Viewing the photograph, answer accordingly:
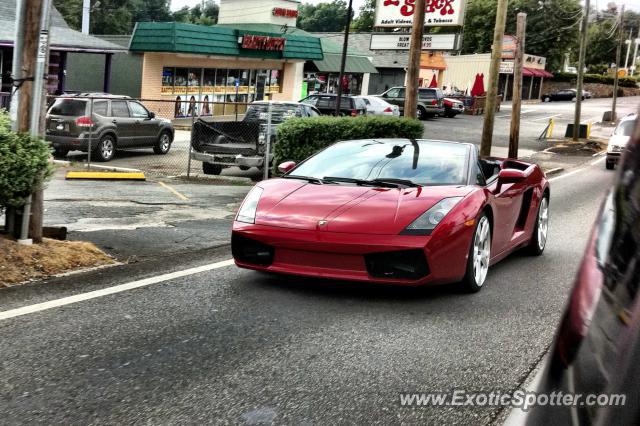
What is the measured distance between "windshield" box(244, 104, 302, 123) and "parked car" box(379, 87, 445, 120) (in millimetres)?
25399

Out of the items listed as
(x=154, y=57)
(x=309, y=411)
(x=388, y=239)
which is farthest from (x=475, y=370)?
(x=154, y=57)

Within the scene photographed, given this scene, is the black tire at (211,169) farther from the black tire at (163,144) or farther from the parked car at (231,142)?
the black tire at (163,144)

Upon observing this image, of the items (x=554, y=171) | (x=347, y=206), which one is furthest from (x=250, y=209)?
(x=554, y=171)

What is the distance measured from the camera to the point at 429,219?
6.18 meters

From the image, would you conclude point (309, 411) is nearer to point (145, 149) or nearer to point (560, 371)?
point (560, 371)

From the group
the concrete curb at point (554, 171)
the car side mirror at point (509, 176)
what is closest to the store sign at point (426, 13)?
the concrete curb at point (554, 171)

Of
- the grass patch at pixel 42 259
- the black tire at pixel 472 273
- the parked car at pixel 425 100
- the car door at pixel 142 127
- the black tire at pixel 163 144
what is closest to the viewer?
the grass patch at pixel 42 259

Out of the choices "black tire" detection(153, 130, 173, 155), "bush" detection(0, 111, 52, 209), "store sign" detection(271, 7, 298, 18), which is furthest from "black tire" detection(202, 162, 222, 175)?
"store sign" detection(271, 7, 298, 18)

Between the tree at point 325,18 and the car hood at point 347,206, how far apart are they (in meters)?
114

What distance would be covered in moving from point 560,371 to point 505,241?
20.2 feet

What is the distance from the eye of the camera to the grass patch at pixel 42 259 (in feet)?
20.8

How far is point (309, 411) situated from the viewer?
3.92m

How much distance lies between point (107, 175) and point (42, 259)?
9487mm

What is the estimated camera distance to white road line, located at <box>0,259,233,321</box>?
17.9 feet
